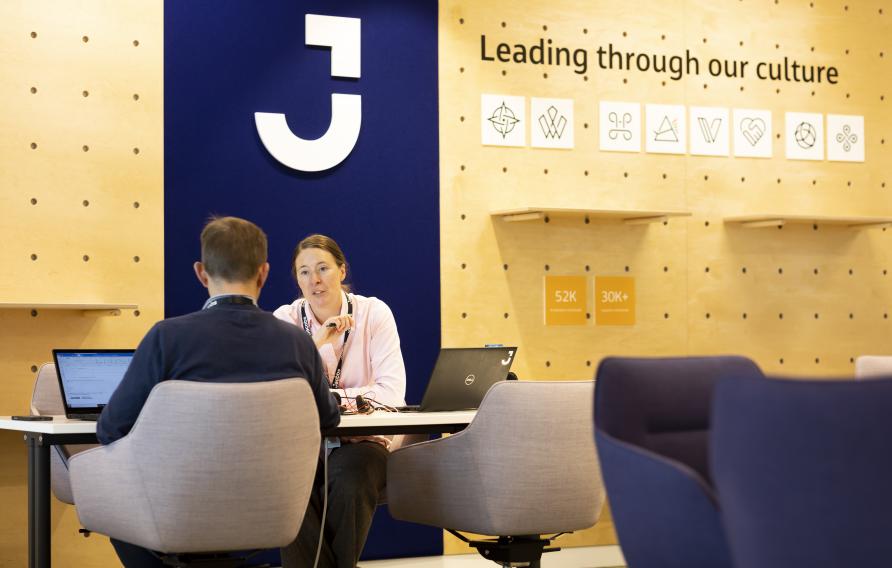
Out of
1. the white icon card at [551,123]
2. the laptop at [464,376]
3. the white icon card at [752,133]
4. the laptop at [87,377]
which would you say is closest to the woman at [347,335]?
the laptop at [464,376]

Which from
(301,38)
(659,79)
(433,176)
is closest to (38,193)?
(301,38)

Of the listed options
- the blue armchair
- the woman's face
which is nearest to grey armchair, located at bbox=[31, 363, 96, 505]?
the woman's face

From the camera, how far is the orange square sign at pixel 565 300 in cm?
600

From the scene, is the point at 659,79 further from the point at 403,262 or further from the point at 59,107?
the point at 59,107

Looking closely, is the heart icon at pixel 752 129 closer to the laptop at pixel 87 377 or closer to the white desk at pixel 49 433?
the white desk at pixel 49 433

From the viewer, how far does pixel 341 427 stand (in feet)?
11.1

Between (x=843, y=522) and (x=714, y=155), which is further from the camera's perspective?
(x=714, y=155)

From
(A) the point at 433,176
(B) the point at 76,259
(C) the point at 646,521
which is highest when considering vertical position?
(A) the point at 433,176

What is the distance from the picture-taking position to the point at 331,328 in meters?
4.35

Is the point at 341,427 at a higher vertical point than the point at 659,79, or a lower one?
lower

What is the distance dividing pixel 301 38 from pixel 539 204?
4.88ft

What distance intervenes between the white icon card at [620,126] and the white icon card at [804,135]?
988mm

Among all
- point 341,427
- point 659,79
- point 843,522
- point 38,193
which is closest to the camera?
point 843,522

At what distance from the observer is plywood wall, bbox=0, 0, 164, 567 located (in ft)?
16.5
